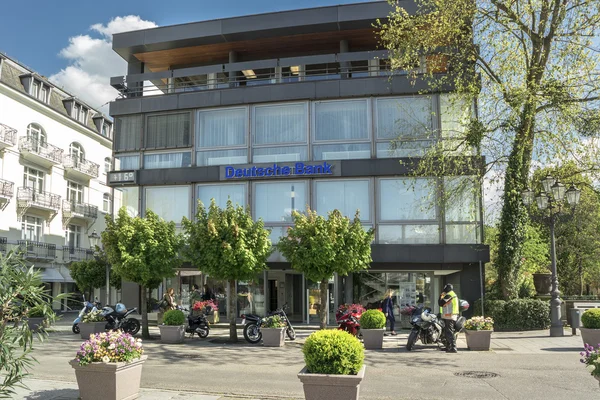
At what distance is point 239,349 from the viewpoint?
1622 cm

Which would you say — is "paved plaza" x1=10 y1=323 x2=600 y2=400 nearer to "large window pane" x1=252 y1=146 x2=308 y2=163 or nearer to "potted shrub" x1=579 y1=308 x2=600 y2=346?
"potted shrub" x1=579 y1=308 x2=600 y2=346

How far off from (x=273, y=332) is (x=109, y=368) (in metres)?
8.49

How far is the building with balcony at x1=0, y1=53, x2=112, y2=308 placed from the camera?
35.1 metres

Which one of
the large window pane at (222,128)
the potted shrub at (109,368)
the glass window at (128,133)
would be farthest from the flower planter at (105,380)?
the glass window at (128,133)

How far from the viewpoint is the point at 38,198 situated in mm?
37781

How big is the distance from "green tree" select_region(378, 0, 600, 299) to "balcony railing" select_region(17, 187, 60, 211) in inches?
1052

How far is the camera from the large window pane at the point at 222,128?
2444 cm

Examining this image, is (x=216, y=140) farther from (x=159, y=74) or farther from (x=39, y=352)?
(x=39, y=352)

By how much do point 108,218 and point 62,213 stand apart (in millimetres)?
24369

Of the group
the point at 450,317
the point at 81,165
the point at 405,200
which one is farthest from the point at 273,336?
the point at 81,165

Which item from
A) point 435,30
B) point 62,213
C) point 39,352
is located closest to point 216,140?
point 435,30

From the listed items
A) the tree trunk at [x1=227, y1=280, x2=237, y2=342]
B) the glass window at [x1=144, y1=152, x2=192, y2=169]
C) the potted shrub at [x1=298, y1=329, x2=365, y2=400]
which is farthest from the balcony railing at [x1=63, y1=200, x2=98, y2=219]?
the potted shrub at [x1=298, y1=329, x2=365, y2=400]

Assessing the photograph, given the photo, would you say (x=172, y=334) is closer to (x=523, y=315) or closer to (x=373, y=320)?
(x=373, y=320)

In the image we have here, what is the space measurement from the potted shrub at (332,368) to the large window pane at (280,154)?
53.0 ft
